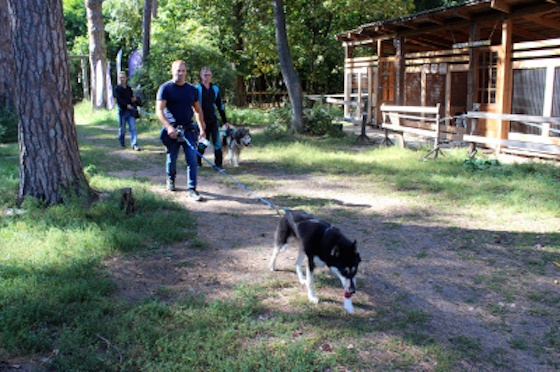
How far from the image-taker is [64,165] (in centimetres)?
669

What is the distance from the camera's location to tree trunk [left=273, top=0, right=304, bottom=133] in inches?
631

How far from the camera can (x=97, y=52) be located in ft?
78.4

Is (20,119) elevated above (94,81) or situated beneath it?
situated beneath

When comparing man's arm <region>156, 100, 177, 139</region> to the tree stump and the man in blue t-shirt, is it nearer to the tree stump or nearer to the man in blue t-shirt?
the man in blue t-shirt

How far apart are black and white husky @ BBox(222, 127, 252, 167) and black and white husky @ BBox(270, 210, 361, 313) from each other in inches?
247

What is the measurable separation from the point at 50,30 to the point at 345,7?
710 inches

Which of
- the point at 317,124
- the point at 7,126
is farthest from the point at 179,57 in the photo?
the point at 7,126

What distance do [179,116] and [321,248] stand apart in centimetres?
457

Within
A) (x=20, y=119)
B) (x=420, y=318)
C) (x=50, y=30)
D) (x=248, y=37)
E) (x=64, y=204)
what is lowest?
(x=420, y=318)

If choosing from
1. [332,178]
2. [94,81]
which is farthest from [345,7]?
[332,178]

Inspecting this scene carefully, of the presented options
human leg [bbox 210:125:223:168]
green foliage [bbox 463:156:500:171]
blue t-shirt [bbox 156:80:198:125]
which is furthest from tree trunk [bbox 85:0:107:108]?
green foliage [bbox 463:156:500:171]

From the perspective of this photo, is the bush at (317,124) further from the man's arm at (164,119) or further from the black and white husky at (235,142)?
the man's arm at (164,119)

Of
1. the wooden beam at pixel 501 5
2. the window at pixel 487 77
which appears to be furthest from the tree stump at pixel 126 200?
the window at pixel 487 77

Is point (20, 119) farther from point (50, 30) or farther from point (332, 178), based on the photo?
point (332, 178)
